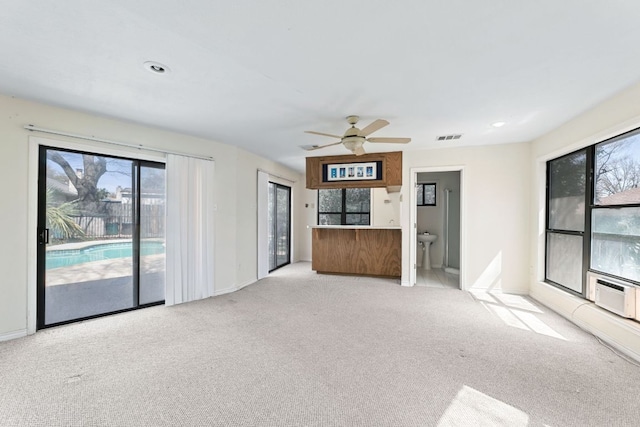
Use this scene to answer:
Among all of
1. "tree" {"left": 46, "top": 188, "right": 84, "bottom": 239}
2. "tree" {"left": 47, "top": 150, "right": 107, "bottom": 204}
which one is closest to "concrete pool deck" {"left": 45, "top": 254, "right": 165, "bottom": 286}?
"tree" {"left": 46, "top": 188, "right": 84, "bottom": 239}

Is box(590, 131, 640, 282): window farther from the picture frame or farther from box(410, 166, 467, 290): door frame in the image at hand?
the picture frame

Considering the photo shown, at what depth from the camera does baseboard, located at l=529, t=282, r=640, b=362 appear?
2.38 m

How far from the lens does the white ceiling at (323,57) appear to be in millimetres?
1530

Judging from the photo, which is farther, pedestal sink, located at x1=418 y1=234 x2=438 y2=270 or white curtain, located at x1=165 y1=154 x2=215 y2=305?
pedestal sink, located at x1=418 y1=234 x2=438 y2=270

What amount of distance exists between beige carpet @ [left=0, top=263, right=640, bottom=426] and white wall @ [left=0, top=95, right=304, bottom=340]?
Result: 0.67 metres

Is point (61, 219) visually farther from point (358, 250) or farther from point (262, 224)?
point (358, 250)

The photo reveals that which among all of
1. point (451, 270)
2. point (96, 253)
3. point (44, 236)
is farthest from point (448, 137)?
point (44, 236)

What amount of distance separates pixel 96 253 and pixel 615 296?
222 inches

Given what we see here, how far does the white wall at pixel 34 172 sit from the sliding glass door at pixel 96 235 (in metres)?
0.15

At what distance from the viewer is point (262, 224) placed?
5281 millimetres

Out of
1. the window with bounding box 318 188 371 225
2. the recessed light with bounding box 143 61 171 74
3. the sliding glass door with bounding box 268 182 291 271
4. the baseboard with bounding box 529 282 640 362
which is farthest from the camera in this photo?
the window with bounding box 318 188 371 225

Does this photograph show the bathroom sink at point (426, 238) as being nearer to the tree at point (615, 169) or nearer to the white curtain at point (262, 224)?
the tree at point (615, 169)

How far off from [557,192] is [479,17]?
3327 mm

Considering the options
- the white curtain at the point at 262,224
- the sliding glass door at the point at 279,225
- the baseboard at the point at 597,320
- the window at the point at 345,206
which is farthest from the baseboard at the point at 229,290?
the baseboard at the point at 597,320
